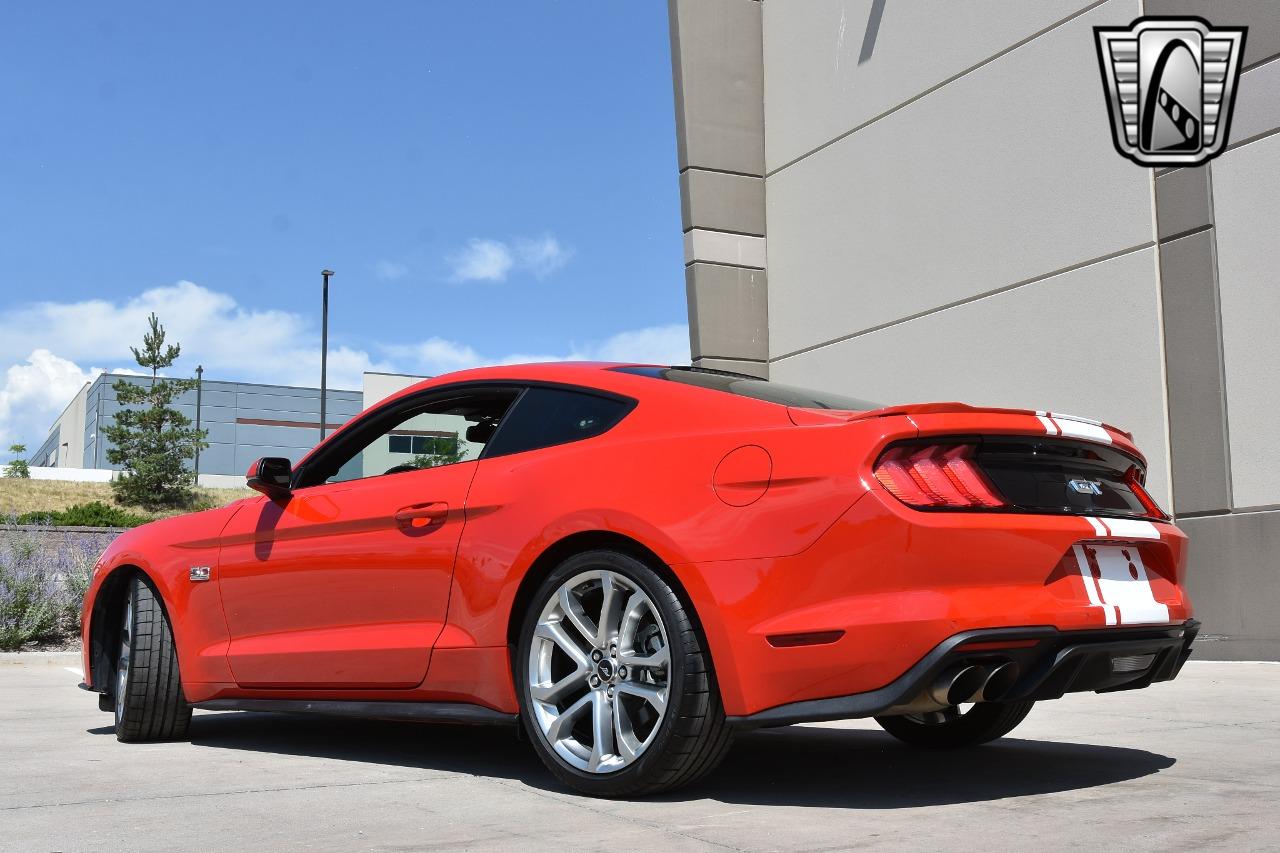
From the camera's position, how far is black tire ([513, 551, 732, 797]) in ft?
11.3

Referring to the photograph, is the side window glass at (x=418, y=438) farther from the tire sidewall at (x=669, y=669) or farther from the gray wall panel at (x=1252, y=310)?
the gray wall panel at (x=1252, y=310)

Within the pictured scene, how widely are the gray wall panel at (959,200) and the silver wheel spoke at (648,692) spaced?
8648mm

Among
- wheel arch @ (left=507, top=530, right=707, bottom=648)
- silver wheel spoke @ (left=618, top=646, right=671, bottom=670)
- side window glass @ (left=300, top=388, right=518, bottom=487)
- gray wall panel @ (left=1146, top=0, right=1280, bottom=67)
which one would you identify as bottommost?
silver wheel spoke @ (left=618, top=646, right=671, bottom=670)

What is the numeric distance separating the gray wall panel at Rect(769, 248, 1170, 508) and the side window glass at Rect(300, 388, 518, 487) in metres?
7.63

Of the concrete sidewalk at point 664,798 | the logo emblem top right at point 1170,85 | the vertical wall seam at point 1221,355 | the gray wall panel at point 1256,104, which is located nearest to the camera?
the concrete sidewalk at point 664,798

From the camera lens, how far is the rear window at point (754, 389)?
3.86m

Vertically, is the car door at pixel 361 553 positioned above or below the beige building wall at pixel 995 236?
below

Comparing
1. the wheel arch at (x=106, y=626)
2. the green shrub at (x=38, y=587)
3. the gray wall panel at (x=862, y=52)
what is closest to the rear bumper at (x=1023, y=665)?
the wheel arch at (x=106, y=626)

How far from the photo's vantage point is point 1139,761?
14.3ft

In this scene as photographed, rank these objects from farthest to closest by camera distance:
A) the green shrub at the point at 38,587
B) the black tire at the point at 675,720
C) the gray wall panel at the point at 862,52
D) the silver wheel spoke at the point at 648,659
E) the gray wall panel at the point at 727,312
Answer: the gray wall panel at the point at 727,312 < the gray wall panel at the point at 862,52 < the green shrub at the point at 38,587 < the silver wheel spoke at the point at 648,659 < the black tire at the point at 675,720

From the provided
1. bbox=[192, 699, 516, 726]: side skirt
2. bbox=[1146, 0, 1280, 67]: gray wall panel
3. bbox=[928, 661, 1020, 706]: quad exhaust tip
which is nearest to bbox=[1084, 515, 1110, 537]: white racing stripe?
bbox=[928, 661, 1020, 706]: quad exhaust tip

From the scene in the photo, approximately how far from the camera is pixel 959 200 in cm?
1277

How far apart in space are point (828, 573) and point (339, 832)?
144cm

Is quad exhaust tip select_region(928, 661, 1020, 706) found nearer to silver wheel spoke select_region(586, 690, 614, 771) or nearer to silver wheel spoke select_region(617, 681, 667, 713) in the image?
silver wheel spoke select_region(617, 681, 667, 713)
